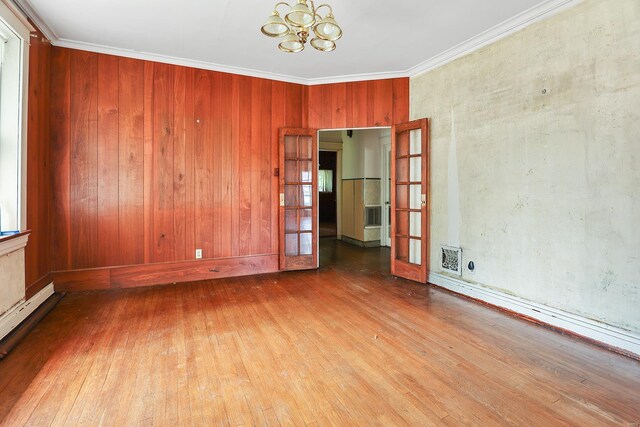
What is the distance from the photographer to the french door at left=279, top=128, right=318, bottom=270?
4.54 meters

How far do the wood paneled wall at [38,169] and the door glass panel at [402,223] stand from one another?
397 cm

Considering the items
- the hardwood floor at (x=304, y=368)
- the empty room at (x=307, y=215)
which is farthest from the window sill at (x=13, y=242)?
the hardwood floor at (x=304, y=368)

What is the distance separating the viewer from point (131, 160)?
12.3ft

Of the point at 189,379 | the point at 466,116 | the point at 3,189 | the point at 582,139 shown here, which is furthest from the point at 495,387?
the point at 3,189

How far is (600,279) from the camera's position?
8.07 feet

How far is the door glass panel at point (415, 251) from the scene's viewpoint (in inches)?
163

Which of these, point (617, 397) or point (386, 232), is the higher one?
point (386, 232)

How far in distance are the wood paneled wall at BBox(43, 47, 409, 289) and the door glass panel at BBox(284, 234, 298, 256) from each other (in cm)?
17

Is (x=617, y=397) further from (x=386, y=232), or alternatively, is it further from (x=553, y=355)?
(x=386, y=232)

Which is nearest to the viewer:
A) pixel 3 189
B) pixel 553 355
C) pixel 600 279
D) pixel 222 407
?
pixel 222 407

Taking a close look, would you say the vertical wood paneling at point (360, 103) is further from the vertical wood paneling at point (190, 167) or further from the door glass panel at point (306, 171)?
the vertical wood paneling at point (190, 167)

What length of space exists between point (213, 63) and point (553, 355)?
4493mm

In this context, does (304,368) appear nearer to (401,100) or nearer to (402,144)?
(402,144)

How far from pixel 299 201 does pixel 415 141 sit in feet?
5.78
